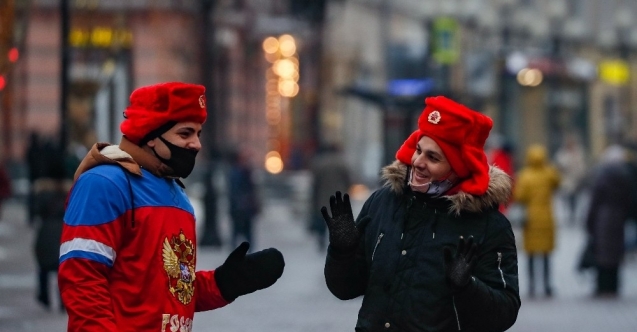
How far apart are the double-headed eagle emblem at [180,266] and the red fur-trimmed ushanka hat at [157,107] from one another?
0.39m

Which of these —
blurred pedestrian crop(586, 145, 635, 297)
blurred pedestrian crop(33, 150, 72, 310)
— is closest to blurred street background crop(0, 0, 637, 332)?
blurred pedestrian crop(586, 145, 635, 297)

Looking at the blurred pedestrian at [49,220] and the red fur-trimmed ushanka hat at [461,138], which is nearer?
the red fur-trimmed ushanka hat at [461,138]

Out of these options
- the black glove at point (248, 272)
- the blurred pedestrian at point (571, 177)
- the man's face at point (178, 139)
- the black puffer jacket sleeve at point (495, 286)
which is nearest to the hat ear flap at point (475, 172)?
the black puffer jacket sleeve at point (495, 286)

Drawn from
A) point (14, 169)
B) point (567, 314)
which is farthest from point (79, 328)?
point (14, 169)

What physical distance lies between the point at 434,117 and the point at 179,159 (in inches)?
35.4

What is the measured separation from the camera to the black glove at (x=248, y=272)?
5.28 m

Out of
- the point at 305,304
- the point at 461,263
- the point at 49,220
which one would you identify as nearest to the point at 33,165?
the point at 305,304

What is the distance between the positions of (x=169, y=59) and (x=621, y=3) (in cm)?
3101

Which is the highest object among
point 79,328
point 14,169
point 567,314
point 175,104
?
point 175,104

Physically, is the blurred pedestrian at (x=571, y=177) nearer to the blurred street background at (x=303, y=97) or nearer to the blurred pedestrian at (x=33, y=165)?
the blurred street background at (x=303, y=97)

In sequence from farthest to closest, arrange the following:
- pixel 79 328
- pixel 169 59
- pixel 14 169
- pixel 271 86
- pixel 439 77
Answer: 1. pixel 271 86
2. pixel 169 59
3. pixel 14 169
4. pixel 439 77
5. pixel 79 328

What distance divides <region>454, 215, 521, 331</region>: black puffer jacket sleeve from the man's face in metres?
1.05

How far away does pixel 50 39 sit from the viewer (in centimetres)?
3647

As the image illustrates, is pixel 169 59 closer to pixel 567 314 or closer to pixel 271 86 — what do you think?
pixel 271 86
